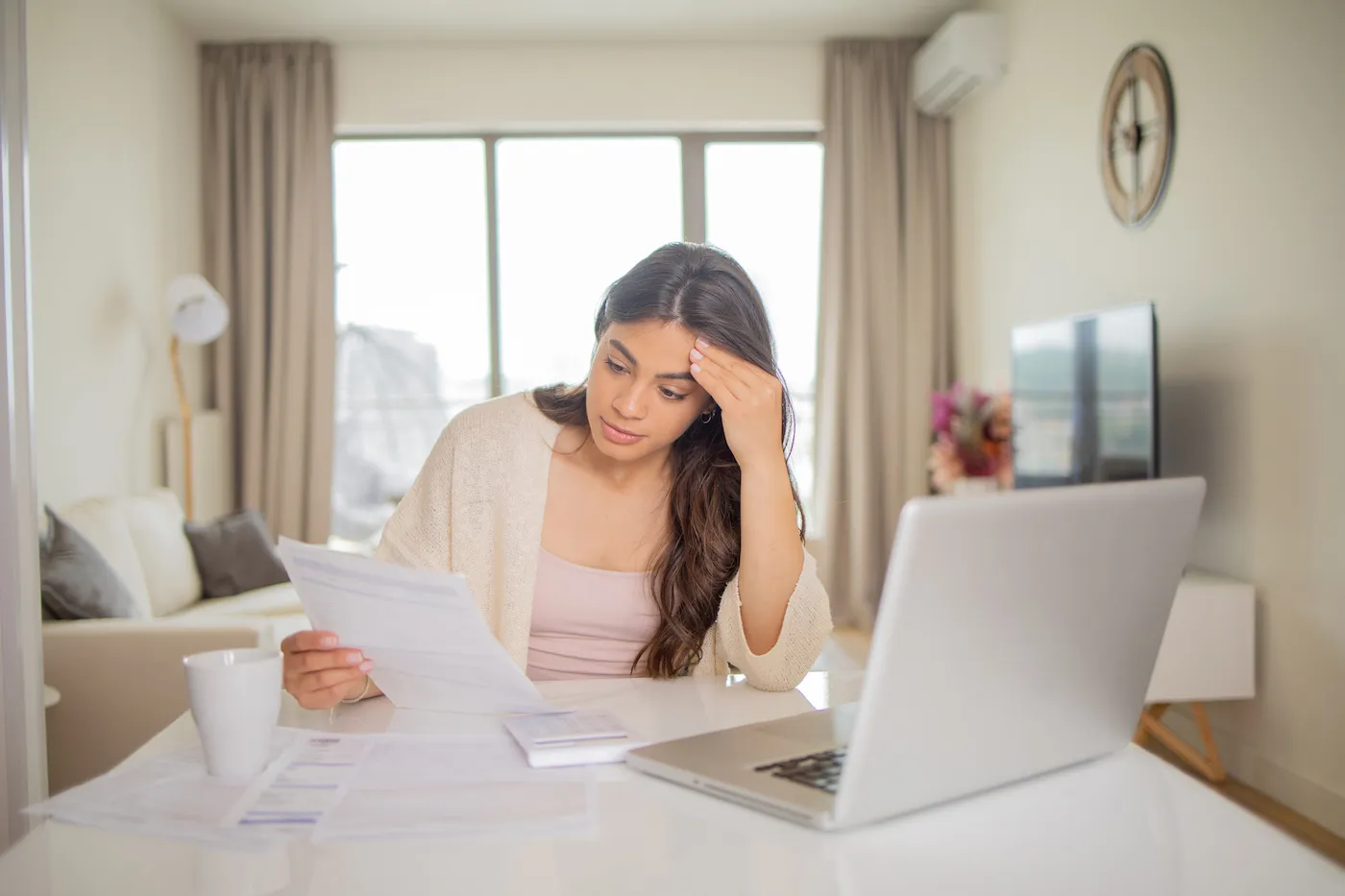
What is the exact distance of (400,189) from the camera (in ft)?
17.9

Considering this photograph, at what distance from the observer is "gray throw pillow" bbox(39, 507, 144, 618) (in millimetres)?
2912

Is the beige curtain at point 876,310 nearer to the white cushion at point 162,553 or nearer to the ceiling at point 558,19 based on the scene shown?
the ceiling at point 558,19

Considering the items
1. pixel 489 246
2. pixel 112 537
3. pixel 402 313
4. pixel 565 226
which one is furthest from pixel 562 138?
pixel 112 537

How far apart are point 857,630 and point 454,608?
458 cm

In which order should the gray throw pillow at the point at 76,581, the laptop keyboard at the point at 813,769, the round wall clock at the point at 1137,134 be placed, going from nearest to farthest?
the laptop keyboard at the point at 813,769 < the gray throw pillow at the point at 76,581 < the round wall clock at the point at 1137,134

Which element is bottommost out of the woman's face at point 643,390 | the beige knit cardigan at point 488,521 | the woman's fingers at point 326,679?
the woman's fingers at point 326,679

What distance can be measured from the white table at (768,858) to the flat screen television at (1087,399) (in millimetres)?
2303

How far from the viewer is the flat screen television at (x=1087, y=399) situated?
302 cm

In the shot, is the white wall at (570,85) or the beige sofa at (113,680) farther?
the white wall at (570,85)

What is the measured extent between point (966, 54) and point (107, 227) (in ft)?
11.1

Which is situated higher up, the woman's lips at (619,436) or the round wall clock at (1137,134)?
the round wall clock at (1137,134)

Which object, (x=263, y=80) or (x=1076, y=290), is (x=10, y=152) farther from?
(x=263, y=80)

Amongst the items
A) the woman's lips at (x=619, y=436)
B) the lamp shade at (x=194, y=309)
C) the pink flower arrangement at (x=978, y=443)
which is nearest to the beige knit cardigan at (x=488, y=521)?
the woman's lips at (x=619, y=436)

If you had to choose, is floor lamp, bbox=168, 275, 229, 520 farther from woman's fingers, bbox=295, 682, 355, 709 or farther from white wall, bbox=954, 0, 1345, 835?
woman's fingers, bbox=295, 682, 355, 709
